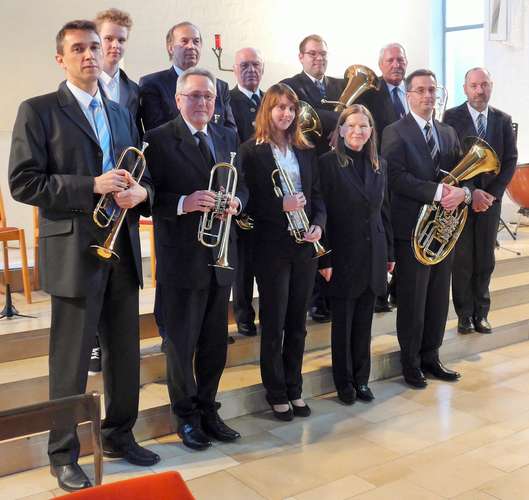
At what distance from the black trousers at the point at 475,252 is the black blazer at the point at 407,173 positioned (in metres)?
0.75

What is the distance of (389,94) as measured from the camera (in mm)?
4438

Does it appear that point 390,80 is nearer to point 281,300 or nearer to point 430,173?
point 430,173

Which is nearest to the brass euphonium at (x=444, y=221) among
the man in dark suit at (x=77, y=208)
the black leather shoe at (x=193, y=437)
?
the black leather shoe at (x=193, y=437)

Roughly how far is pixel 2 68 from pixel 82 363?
13.5ft

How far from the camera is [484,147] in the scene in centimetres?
396

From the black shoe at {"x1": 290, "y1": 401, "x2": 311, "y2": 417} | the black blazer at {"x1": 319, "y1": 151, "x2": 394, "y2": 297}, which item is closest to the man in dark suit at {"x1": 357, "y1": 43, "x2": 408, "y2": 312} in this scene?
the black blazer at {"x1": 319, "y1": 151, "x2": 394, "y2": 297}

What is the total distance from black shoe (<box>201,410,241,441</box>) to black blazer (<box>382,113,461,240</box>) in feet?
4.68

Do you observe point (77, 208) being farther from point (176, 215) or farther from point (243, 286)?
point (243, 286)

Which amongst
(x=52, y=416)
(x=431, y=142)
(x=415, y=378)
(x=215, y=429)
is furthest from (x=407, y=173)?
(x=52, y=416)

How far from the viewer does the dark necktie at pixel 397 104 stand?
443 cm

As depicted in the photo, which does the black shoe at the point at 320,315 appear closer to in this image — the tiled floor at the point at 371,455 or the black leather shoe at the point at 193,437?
the tiled floor at the point at 371,455

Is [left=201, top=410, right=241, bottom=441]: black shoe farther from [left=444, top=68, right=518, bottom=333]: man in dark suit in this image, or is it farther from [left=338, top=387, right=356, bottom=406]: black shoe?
[left=444, top=68, right=518, bottom=333]: man in dark suit

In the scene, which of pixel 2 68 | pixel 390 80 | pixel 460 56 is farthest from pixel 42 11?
pixel 460 56

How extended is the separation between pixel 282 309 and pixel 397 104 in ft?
5.70
